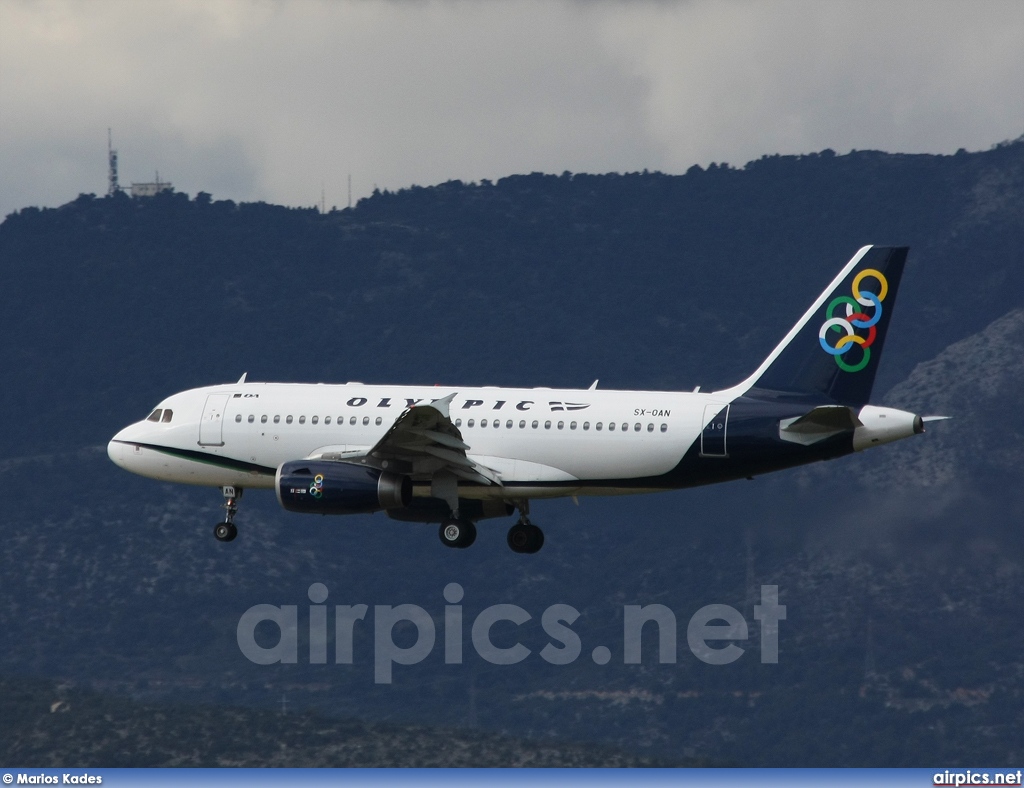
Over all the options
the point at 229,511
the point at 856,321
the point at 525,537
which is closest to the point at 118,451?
the point at 229,511

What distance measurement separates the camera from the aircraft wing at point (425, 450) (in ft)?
230

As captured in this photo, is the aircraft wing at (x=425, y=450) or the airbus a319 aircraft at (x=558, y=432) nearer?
the aircraft wing at (x=425, y=450)

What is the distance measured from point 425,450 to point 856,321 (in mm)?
15463

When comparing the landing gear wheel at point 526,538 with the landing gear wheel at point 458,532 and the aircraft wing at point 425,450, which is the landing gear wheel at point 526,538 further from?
the aircraft wing at point 425,450

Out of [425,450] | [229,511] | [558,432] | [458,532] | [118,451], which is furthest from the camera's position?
[118,451]

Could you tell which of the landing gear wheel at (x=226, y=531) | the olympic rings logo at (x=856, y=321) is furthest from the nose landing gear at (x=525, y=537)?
the olympic rings logo at (x=856, y=321)

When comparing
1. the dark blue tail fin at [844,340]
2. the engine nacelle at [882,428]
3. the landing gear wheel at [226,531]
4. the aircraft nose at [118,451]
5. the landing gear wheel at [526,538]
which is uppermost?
the dark blue tail fin at [844,340]

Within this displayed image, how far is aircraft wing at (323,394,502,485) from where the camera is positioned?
70.1 meters

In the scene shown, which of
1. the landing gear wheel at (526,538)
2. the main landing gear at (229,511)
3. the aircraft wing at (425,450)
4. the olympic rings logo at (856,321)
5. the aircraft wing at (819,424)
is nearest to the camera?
the aircraft wing at (819,424)

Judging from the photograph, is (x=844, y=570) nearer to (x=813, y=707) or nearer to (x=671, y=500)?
(x=813, y=707)

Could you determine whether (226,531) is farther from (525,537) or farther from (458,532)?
(525,537)

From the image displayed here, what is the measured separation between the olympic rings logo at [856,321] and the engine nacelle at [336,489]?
15454mm

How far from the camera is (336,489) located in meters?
71.9

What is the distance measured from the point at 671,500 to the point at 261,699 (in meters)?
32.7
